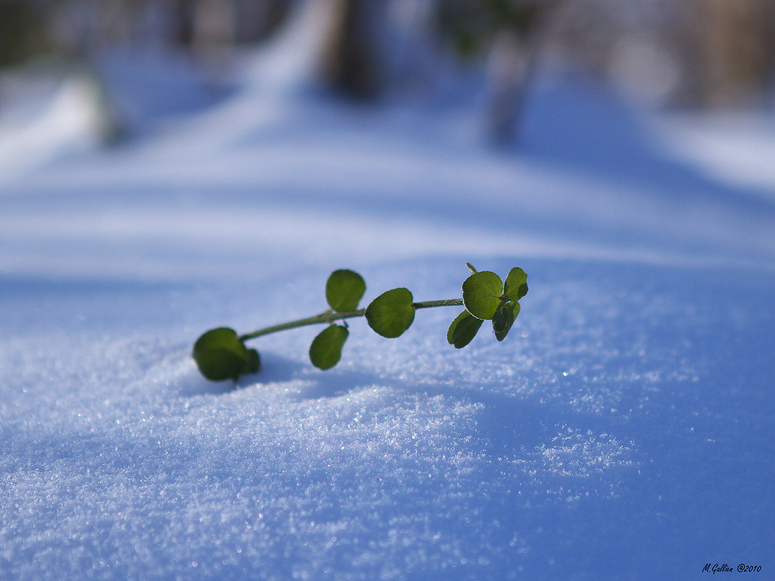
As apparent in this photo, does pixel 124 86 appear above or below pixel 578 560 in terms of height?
above

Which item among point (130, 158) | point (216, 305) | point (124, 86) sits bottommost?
point (216, 305)

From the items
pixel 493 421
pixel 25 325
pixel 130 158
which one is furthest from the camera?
pixel 130 158

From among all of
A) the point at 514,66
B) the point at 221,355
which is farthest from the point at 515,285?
the point at 514,66

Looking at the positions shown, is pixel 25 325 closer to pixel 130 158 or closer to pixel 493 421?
pixel 493 421

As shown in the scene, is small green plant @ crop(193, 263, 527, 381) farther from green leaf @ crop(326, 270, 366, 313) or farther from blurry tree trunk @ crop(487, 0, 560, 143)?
blurry tree trunk @ crop(487, 0, 560, 143)

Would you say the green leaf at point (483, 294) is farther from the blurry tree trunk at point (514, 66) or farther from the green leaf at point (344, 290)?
the blurry tree trunk at point (514, 66)

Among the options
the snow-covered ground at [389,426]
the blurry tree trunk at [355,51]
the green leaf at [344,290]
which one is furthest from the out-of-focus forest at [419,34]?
the green leaf at [344,290]

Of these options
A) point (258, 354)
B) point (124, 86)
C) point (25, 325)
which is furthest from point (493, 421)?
point (124, 86)
